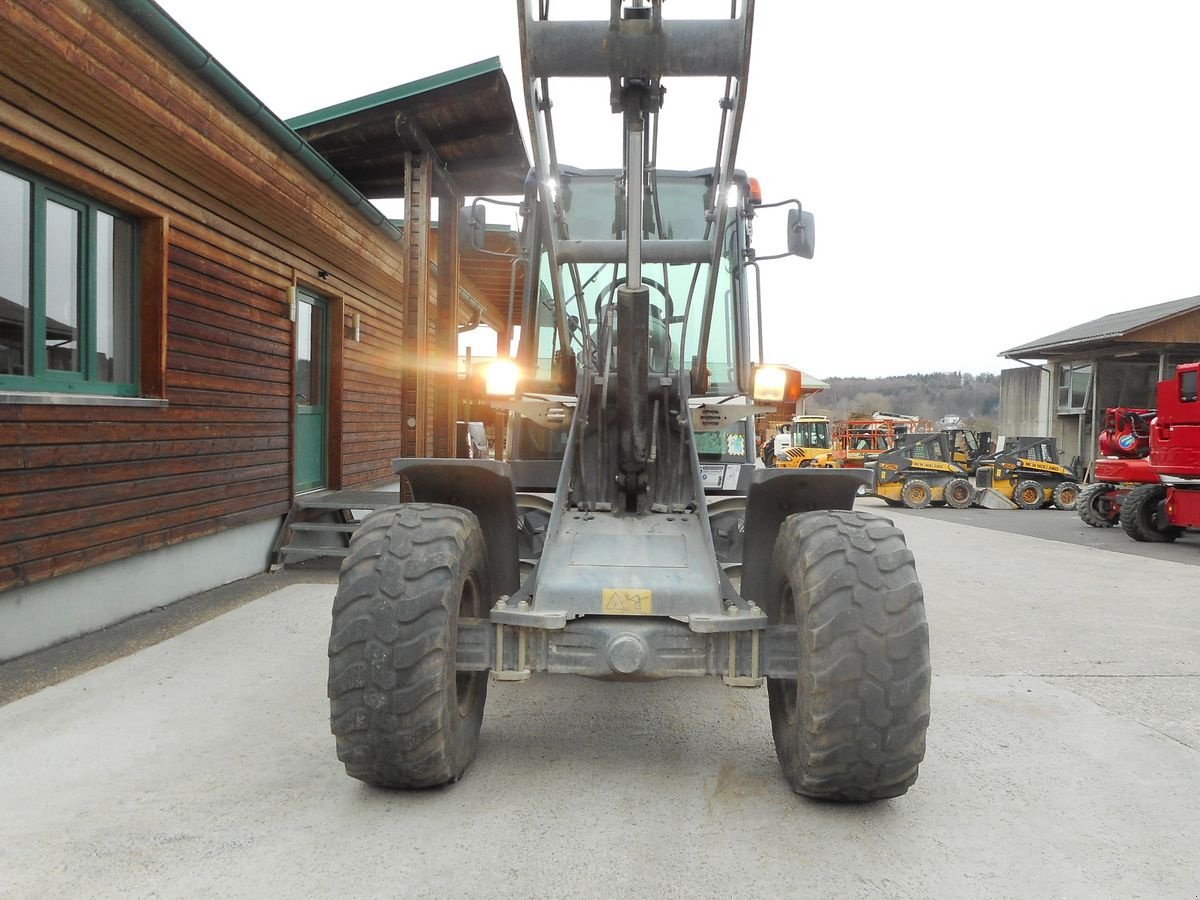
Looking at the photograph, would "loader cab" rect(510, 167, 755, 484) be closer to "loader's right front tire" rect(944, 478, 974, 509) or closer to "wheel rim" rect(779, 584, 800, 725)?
"wheel rim" rect(779, 584, 800, 725)

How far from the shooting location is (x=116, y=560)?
19.0 feet

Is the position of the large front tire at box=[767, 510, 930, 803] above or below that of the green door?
below

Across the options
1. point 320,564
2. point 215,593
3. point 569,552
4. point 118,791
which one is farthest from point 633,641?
point 320,564

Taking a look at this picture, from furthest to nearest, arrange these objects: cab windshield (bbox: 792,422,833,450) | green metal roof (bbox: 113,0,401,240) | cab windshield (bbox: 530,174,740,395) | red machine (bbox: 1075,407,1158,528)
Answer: cab windshield (bbox: 792,422,833,450) < red machine (bbox: 1075,407,1158,528) < green metal roof (bbox: 113,0,401,240) < cab windshield (bbox: 530,174,740,395)

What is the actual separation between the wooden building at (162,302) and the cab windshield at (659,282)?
278 centimetres

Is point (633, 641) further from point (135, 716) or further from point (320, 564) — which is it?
point (320, 564)

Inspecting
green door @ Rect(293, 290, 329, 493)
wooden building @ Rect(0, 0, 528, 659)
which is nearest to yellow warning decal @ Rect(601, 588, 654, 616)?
wooden building @ Rect(0, 0, 528, 659)

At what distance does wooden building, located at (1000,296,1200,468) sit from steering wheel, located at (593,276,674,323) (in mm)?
22230

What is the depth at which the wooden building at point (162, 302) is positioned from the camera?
491 cm

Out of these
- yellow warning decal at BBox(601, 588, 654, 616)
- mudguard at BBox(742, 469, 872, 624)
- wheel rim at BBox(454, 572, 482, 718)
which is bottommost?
wheel rim at BBox(454, 572, 482, 718)

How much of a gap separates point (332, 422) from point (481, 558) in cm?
707

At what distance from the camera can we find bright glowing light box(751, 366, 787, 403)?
4.16 meters

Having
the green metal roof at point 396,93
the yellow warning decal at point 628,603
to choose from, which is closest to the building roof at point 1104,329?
the green metal roof at point 396,93

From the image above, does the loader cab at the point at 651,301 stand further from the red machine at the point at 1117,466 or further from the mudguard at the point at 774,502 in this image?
the red machine at the point at 1117,466
